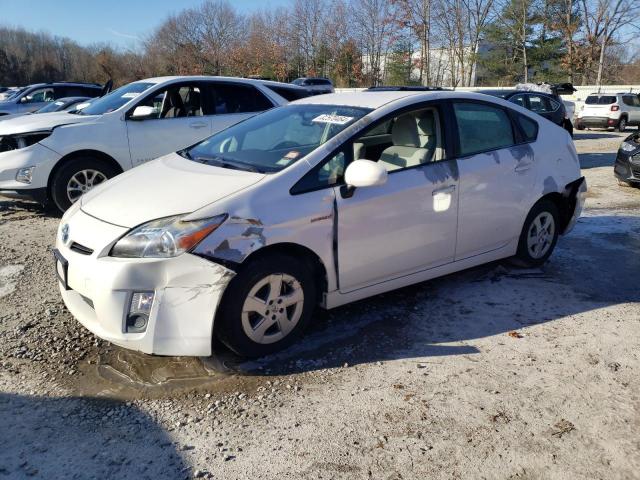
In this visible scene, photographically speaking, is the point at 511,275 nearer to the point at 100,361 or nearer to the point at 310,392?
the point at 310,392

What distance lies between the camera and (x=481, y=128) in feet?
14.3

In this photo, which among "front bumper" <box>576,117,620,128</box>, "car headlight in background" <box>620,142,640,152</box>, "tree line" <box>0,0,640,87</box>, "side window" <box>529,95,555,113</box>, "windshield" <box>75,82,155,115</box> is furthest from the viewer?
"tree line" <box>0,0,640,87</box>

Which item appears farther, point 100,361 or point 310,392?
point 100,361

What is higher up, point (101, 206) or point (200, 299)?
point (101, 206)

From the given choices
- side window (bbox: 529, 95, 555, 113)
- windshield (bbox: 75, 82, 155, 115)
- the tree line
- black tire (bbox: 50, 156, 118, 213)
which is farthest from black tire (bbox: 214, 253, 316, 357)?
the tree line

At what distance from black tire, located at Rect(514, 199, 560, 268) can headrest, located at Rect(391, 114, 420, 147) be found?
133cm

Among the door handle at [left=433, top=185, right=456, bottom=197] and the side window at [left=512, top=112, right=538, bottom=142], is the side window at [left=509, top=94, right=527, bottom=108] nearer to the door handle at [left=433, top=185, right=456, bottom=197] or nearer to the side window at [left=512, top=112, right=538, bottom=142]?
the side window at [left=512, top=112, right=538, bottom=142]

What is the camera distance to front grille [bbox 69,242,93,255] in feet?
10.2

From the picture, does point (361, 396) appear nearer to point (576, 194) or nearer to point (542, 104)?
point (576, 194)

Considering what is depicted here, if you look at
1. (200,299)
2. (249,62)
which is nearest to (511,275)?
(200,299)

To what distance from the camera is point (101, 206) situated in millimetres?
3381

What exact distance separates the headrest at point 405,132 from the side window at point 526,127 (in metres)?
1.07

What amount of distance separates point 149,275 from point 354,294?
1.36 m

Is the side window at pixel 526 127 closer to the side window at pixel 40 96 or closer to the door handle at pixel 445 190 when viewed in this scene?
the door handle at pixel 445 190
